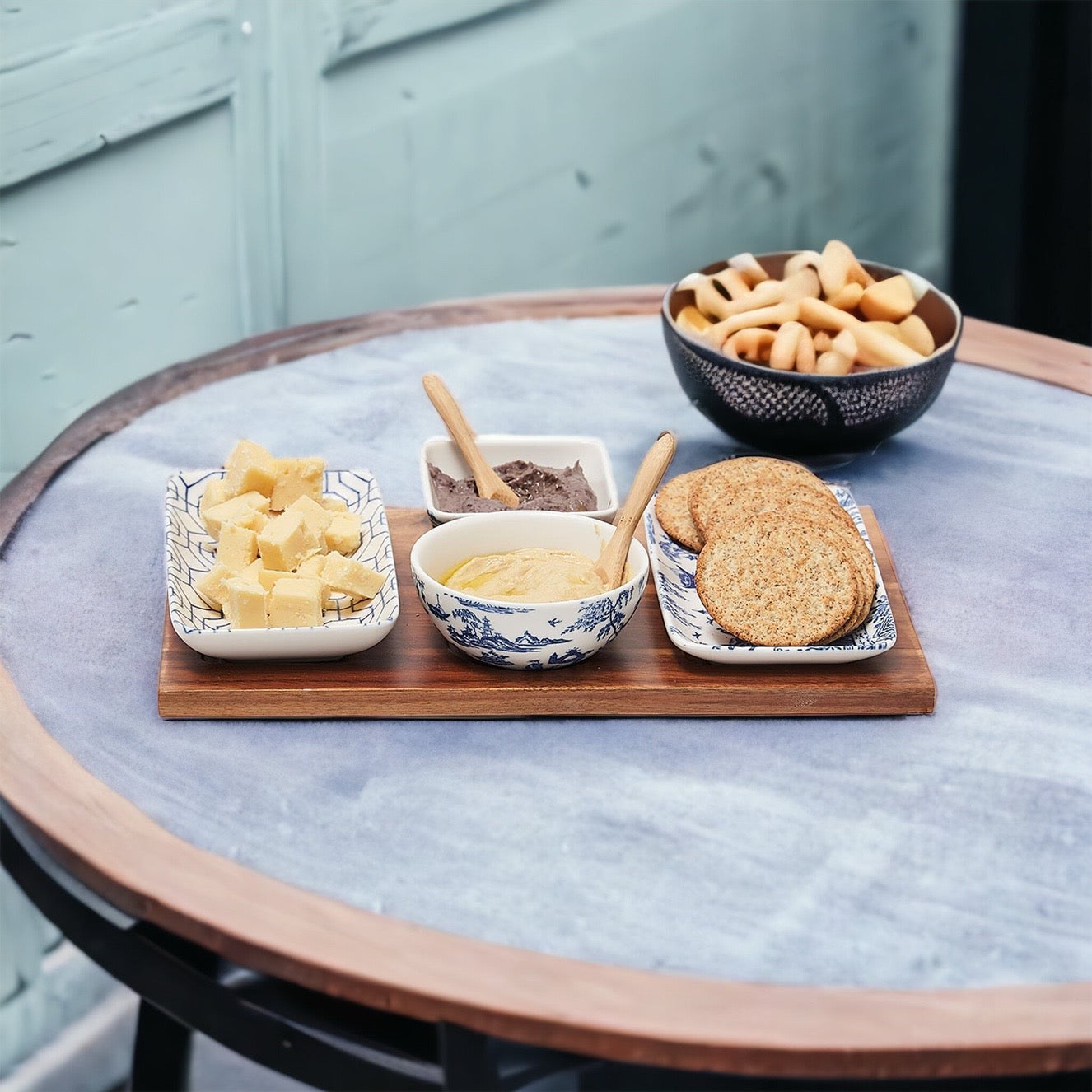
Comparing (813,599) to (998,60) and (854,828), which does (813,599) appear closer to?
(854,828)

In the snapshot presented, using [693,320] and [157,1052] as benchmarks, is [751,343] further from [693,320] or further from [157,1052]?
[157,1052]

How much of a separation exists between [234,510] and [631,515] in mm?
340

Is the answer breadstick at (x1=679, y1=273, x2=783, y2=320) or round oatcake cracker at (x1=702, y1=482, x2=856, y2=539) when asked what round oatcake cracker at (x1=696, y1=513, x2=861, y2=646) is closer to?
round oatcake cracker at (x1=702, y1=482, x2=856, y2=539)

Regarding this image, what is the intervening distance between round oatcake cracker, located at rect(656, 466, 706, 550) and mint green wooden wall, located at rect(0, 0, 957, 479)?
3.22 ft

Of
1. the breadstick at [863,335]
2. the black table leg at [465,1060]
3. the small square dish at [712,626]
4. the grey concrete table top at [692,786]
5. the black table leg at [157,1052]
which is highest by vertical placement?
the breadstick at [863,335]

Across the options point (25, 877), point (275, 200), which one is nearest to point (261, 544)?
point (25, 877)

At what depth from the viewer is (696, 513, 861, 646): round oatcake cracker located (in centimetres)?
113

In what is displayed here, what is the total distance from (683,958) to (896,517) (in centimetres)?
65

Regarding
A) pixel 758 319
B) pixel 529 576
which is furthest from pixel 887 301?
pixel 529 576

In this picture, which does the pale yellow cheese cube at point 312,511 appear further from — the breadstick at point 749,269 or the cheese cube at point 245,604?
the breadstick at point 749,269

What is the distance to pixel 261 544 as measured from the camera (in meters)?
1.16

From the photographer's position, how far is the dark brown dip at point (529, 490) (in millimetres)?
1281

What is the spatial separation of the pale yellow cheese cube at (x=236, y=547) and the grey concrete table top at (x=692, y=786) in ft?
0.32

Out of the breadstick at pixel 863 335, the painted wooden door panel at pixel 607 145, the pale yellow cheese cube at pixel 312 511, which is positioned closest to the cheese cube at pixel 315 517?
the pale yellow cheese cube at pixel 312 511
